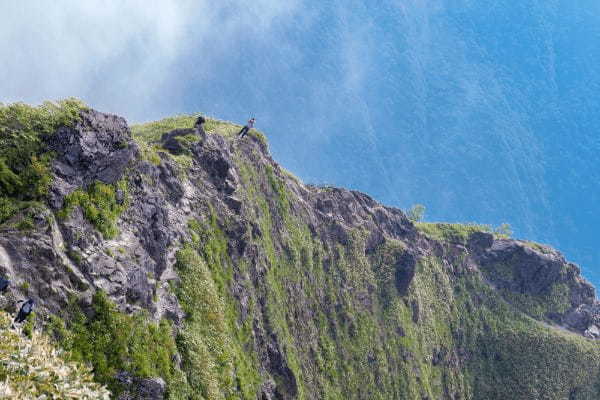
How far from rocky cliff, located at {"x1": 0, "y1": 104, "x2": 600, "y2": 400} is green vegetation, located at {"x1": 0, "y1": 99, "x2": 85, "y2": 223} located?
16 cm

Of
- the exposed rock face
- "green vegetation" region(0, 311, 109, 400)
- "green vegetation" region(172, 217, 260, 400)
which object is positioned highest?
the exposed rock face

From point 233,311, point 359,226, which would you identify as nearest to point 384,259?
point 359,226

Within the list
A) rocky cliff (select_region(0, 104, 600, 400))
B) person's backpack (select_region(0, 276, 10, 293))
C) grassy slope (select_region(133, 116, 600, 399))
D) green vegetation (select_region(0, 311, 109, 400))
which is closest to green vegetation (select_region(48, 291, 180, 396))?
rocky cliff (select_region(0, 104, 600, 400))

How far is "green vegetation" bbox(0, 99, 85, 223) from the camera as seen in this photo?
43.9m

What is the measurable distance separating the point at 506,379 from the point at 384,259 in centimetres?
5234

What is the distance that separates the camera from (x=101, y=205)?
169 feet

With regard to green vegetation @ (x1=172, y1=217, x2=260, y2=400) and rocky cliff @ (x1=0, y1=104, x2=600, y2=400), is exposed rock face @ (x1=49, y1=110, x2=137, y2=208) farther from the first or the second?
green vegetation @ (x1=172, y1=217, x2=260, y2=400)

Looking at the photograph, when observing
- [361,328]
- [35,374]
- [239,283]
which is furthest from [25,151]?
[361,328]

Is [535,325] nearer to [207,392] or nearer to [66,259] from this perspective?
[207,392]

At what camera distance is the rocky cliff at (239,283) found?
44.1m

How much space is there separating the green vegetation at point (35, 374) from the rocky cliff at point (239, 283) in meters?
7.01

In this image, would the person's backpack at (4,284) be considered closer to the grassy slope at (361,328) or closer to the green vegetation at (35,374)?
the green vegetation at (35,374)

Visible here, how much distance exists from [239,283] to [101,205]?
2911cm

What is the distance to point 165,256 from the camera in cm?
6022
